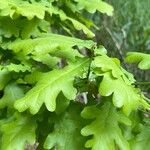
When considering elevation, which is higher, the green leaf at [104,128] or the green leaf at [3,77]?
the green leaf at [104,128]

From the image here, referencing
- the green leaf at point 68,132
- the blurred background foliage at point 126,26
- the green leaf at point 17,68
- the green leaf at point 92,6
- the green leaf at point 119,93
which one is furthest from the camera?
the blurred background foliage at point 126,26

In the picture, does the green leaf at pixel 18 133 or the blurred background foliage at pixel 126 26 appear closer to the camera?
the green leaf at pixel 18 133

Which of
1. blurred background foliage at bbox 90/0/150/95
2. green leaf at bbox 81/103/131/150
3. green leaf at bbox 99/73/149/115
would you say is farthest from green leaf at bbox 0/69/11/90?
blurred background foliage at bbox 90/0/150/95

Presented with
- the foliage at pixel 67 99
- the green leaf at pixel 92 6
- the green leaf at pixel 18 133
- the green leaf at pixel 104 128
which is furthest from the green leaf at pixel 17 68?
the green leaf at pixel 92 6

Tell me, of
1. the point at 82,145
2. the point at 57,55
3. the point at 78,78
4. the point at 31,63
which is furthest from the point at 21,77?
the point at 82,145

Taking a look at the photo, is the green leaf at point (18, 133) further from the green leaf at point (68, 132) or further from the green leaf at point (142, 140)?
the green leaf at point (142, 140)

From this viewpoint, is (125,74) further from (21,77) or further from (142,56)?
(21,77)

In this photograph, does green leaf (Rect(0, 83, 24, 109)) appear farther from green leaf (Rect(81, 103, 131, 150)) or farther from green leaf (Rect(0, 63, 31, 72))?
green leaf (Rect(81, 103, 131, 150))

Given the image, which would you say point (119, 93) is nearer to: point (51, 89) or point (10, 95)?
point (51, 89)
